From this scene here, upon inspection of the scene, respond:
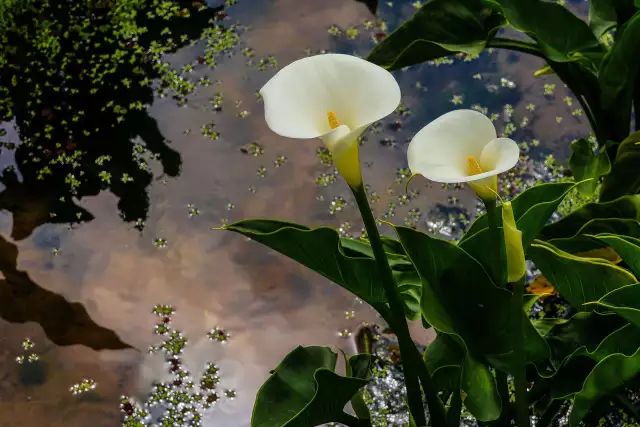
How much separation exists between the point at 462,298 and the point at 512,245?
182 mm

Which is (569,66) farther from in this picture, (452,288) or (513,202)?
(452,288)

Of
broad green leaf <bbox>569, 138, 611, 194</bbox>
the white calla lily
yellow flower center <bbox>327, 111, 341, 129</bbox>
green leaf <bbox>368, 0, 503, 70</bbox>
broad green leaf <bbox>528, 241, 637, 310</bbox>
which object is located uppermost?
yellow flower center <bbox>327, 111, 341, 129</bbox>

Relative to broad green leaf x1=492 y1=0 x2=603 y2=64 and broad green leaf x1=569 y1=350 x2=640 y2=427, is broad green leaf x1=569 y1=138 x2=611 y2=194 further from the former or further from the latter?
broad green leaf x1=569 y1=350 x2=640 y2=427

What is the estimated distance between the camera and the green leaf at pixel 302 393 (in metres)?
0.96

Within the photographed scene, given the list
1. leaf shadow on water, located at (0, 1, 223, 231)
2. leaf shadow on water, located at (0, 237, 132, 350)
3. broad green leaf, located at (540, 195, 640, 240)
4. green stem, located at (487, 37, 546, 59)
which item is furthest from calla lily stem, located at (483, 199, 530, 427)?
leaf shadow on water, located at (0, 1, 223, 231)

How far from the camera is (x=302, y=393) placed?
3.39 ft

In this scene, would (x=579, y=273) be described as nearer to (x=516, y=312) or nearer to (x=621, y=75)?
(x=516, y=312)

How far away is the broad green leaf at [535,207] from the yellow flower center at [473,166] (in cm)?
12

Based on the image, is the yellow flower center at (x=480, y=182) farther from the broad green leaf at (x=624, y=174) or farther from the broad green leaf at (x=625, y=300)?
the broad green leaf at (x=624, y=174)

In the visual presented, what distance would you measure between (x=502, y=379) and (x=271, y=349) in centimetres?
62

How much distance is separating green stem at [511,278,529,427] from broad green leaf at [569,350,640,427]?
7 centimetres

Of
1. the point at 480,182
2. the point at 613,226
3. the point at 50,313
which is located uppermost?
the point at 480,182

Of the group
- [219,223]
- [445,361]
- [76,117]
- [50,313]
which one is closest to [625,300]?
[445,361]

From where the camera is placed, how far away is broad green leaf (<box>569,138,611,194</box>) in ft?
4.77
